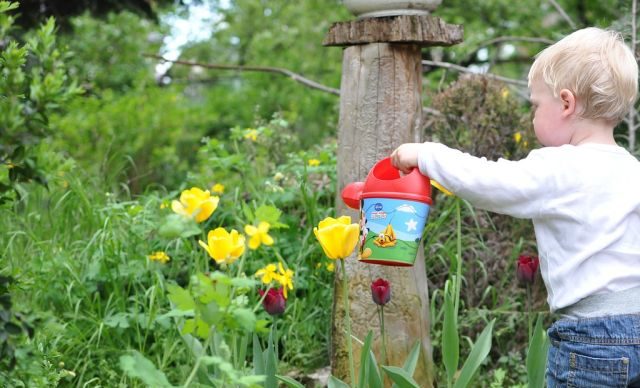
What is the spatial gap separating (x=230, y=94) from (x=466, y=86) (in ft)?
18.8

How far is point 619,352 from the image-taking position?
2.05 metres

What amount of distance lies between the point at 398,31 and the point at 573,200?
3.45ft

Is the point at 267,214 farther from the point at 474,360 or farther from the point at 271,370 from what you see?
the point at 474,360

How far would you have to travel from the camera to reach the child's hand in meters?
2.18

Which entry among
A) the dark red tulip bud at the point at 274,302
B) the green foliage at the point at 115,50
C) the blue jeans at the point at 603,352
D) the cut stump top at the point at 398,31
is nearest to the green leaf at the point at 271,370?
the dark red tulip bud at the point at 274,302

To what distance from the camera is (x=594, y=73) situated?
213 cm

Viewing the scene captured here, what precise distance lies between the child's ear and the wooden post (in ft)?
2.70

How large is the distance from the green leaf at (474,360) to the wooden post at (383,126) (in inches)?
20.5

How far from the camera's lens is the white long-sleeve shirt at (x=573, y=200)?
6.76ft

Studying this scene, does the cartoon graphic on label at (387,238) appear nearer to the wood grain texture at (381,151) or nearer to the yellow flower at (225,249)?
the yellow flower at (225,249)

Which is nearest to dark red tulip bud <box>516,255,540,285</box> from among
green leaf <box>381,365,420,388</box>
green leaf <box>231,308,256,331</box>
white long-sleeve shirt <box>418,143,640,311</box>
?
white long-sleeve shirt <box>418,143,640,311</box>

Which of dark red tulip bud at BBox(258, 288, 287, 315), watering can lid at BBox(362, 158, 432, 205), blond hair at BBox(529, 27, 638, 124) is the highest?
blond hair at BBox(529, 27, 638, 124)

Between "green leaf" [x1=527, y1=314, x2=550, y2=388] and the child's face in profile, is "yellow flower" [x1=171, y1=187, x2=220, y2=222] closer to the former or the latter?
the child's face in profile

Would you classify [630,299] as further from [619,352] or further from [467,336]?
[467,336]
